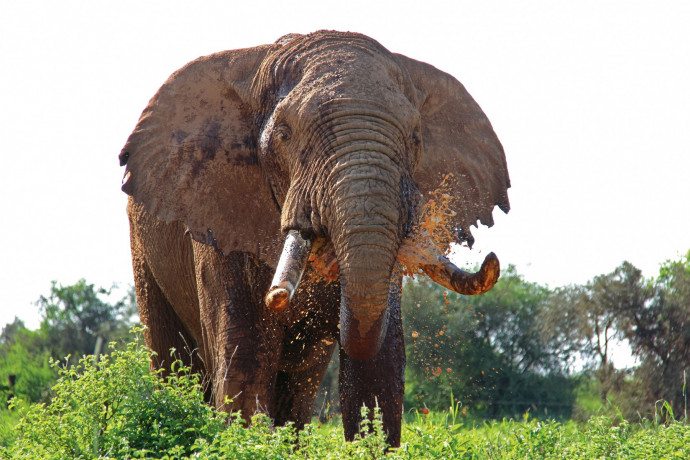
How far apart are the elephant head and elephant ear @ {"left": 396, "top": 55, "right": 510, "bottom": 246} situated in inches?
0.4

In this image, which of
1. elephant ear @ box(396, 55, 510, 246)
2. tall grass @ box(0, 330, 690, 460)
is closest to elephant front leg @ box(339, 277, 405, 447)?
tall grass @ box(0, 330, 690, 460)

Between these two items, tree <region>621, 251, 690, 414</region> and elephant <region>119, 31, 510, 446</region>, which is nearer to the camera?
elephant <region>119, 31, 510, 446</region>

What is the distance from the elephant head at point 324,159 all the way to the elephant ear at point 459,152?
1cm

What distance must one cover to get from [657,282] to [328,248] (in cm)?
1668

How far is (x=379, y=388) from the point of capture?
5539mm

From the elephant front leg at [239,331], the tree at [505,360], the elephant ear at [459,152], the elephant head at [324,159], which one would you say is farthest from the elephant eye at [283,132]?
the tree at [505,360]

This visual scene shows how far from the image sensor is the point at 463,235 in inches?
248

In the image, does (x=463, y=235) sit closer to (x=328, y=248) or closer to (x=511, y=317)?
(x=328, y=248)

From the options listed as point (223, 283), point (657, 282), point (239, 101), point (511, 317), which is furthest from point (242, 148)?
point (511, 317)

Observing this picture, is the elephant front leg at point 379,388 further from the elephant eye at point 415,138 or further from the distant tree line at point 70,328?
the distant tree line at point 70,328

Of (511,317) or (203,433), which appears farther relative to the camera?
(511,317)

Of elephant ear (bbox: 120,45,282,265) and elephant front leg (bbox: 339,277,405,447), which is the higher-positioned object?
elephant ear (bbox: 120,45,282,265)

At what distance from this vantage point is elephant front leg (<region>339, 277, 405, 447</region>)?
5.54 m

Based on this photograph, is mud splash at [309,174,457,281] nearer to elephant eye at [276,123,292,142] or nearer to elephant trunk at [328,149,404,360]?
elephant trunk at [328,149,404,360]
